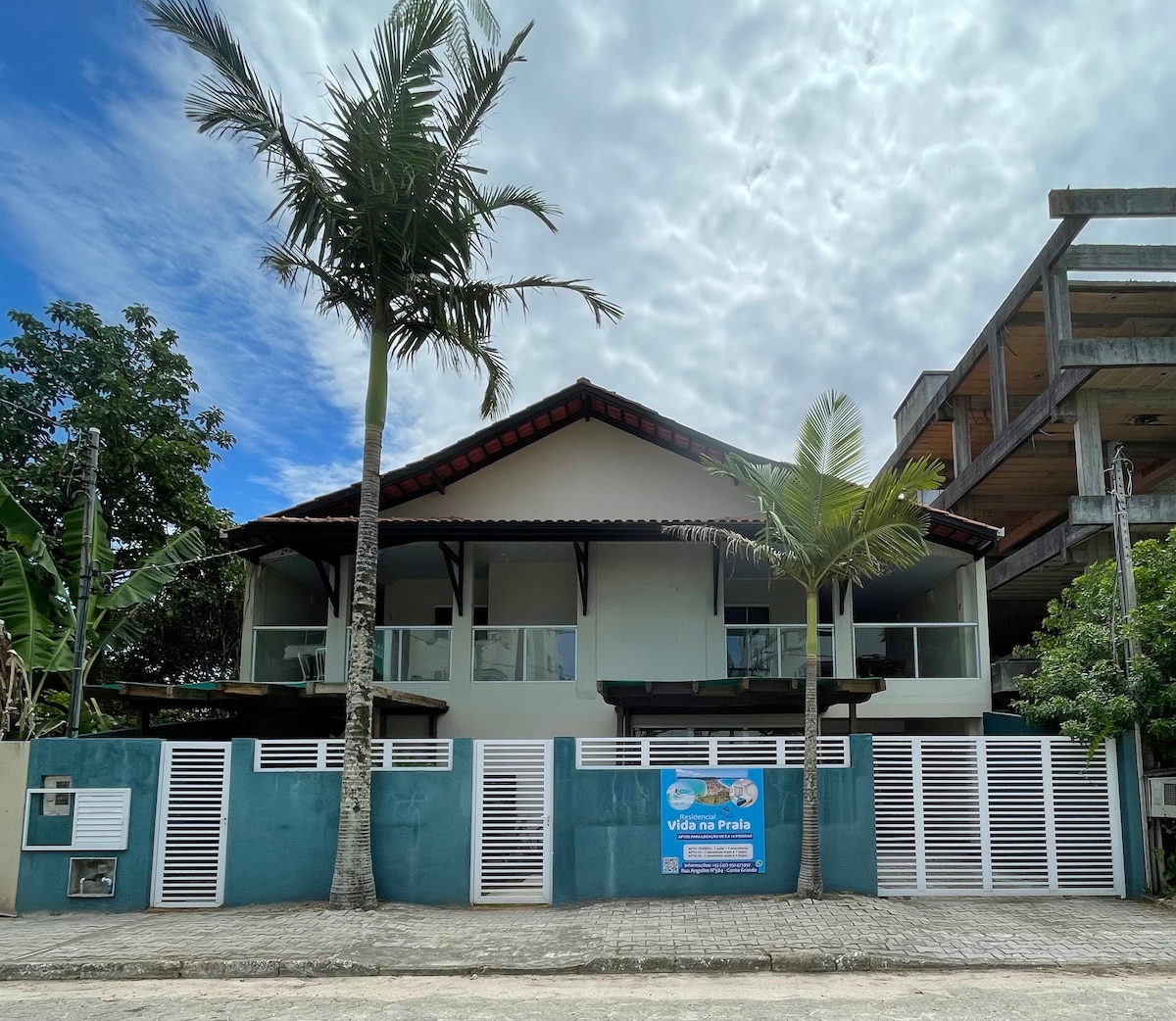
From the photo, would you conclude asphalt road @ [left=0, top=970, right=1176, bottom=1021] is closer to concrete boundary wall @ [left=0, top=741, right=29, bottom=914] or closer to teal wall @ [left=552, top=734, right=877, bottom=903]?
teal wall @ [left=552, top=734, right=877, bottom=903]

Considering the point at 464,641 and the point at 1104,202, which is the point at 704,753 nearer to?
the point at 464,641

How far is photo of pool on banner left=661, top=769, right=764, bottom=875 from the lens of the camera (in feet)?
35.1

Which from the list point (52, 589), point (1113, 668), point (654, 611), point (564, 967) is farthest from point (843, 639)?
point (52, 589)

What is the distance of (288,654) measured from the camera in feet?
51.7

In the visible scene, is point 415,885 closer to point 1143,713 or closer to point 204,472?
point 1143,713

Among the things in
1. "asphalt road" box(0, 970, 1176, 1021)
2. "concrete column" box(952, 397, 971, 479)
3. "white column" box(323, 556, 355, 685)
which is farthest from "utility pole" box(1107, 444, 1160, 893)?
"concrete column" box(952, 397, 971, 479)

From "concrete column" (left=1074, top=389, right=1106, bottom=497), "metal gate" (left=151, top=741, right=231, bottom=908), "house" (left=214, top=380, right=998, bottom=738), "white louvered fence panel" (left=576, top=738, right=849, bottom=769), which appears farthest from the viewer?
"concrete column" (left=1074, top=389, right=1106, bottom=497)

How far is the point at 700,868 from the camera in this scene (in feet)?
35.0

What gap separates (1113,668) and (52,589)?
1495 cm

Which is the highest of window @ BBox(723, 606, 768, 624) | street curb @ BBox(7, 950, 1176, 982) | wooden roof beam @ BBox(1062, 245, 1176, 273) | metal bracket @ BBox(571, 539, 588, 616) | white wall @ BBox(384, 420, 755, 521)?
wooden roof beam @ BBox(1062, 245, 1176, 273)

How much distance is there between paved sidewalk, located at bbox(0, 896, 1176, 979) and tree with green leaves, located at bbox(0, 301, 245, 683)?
9.93 m

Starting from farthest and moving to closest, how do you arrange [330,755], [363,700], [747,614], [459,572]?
1. [747,614]
2. [459,572]
3. [330,755]
4. [363,700]

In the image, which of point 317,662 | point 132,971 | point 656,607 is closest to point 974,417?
point 656,607

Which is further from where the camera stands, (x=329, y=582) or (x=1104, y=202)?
(x=1104, y=202)
